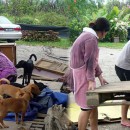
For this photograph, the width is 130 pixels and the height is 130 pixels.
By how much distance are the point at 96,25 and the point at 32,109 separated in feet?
5.31

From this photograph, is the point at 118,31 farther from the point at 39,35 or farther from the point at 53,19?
the point at 53,19

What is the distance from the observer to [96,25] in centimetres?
335

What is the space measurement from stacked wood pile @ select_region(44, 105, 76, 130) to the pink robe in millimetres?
446

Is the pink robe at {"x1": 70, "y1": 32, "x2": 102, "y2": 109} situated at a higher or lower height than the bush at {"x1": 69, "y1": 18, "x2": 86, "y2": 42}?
higher

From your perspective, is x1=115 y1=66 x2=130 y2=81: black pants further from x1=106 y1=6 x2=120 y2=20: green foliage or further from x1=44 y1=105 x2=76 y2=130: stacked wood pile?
x1=106 y1=6 x2=120 y2=20: green foliage

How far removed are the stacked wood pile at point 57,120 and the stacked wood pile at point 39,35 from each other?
8.20 ft

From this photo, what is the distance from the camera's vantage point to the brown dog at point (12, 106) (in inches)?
149

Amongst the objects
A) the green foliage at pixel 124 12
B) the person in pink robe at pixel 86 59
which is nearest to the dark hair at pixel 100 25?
the person in pink robe at pixel 86 59

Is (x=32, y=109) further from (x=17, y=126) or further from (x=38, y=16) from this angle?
(x=38, y=16)

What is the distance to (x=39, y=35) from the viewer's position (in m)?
6.79

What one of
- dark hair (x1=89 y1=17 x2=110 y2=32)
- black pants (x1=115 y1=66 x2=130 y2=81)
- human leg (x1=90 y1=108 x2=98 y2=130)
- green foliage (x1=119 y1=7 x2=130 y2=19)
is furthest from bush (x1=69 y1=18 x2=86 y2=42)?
green foliage (x1=119 y1=7 x2=130 y2=19)

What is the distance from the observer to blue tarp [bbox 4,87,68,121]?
428cm

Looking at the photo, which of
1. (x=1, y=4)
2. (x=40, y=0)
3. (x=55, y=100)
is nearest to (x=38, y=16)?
(x=40, y=0)

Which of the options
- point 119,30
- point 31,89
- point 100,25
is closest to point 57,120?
point 31,89
